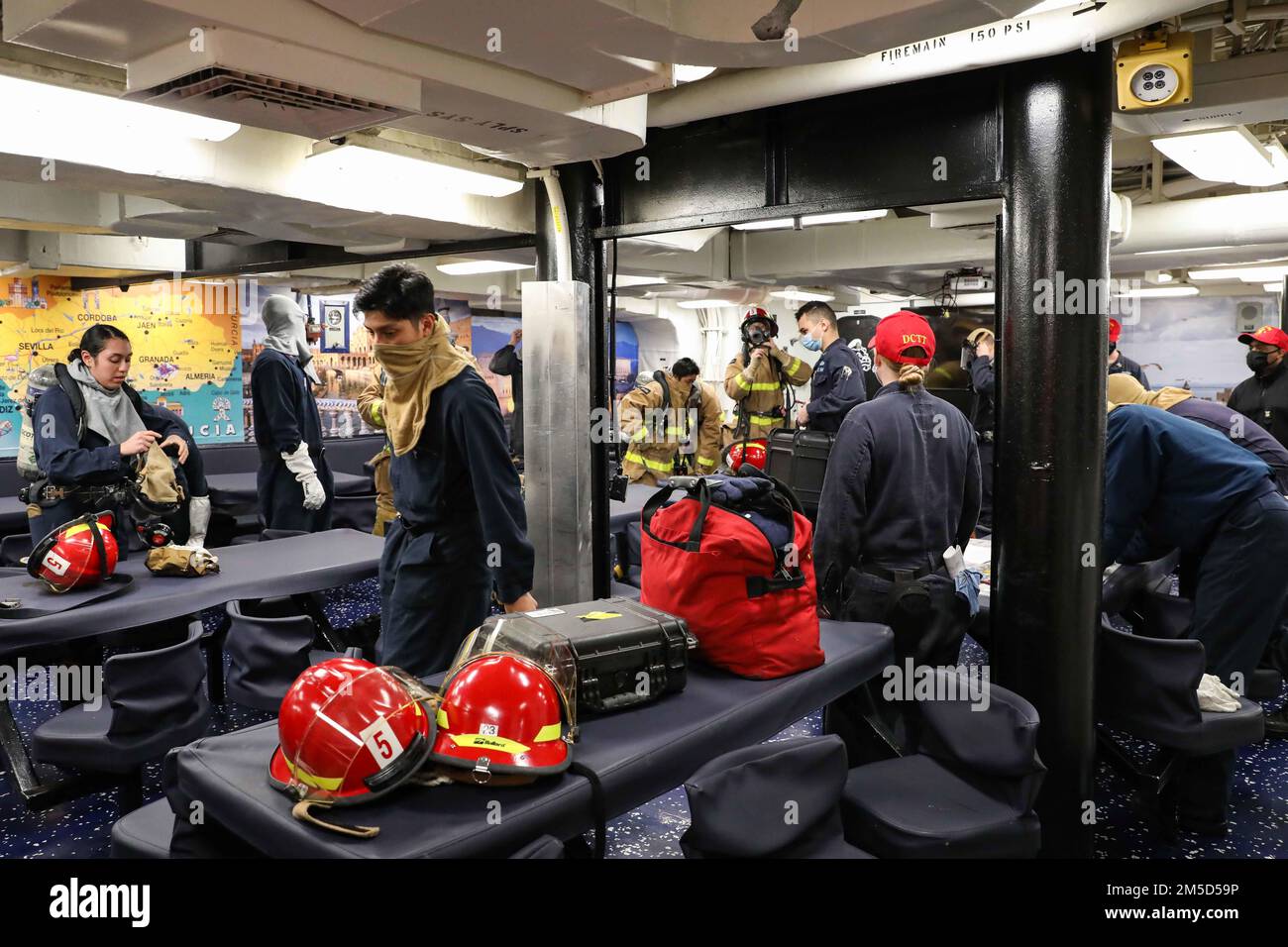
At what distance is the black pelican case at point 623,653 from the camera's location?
209 cm

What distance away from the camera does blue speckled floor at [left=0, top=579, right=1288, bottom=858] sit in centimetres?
307

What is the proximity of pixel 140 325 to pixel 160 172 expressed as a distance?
6.26 metres

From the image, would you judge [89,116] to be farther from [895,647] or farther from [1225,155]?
[1225,155]

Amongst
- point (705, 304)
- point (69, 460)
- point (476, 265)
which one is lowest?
point (69, 460)

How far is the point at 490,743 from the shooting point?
173cm

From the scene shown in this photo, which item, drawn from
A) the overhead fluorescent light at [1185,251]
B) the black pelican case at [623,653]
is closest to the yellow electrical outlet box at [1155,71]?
the black pelican case at [623,653]

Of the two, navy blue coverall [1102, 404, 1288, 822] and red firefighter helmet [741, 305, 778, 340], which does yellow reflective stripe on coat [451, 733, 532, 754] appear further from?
red firefighter helmet [741, 305, 778, 340]

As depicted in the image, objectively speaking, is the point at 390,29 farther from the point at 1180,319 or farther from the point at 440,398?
the point at 1180,319

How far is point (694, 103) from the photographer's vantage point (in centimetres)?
348

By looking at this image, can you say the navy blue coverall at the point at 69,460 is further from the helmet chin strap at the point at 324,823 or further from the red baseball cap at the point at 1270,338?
the red baseball cap at the point at 1270,338

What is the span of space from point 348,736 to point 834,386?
5334mm

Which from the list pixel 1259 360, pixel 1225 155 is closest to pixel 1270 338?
pixel 1259 360

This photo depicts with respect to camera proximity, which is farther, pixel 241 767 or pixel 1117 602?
pixel 1117 602
